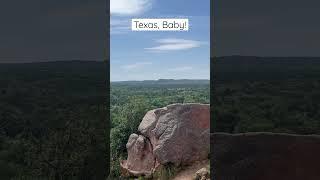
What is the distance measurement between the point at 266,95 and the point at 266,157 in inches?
180

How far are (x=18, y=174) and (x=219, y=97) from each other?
6238 millimetres

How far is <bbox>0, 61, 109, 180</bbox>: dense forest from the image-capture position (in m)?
8.19

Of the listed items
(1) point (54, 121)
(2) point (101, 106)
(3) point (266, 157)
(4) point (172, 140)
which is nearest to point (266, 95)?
(3) point (266, 157)

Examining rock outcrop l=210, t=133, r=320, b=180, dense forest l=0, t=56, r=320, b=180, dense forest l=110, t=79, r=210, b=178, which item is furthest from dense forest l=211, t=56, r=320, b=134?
dense forest l=110, t=79, r=210, b=178

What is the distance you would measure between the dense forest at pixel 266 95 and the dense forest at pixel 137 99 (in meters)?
1.72

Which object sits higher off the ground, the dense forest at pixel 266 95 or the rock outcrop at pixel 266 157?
the dense forest at pixel 266 95

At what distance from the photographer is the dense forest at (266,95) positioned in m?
11.7

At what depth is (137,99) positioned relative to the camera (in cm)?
1014

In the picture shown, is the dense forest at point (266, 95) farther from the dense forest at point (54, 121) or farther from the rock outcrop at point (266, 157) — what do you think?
the dense forest at point (54, 121)

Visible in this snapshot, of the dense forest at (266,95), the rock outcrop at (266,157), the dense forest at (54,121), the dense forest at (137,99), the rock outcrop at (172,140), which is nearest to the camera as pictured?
the dense forest at (54,121)

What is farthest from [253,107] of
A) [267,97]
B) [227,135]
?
[227,135]

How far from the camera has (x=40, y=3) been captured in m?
9.38

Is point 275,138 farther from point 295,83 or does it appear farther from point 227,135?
point 295,83

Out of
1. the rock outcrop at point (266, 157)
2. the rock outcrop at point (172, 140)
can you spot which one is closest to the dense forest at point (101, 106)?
the rock outcrop at point (172, 140)
